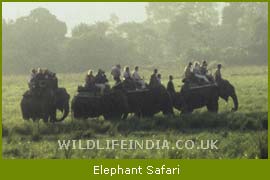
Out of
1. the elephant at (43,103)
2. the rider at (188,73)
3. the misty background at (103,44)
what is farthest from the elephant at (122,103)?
the misty background at (103,44)

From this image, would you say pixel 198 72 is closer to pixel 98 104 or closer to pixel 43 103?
pixel 98 104

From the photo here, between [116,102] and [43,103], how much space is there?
228 cm

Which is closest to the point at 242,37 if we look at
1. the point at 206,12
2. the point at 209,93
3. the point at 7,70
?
the point at 206,12

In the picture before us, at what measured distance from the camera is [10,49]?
63188 mm

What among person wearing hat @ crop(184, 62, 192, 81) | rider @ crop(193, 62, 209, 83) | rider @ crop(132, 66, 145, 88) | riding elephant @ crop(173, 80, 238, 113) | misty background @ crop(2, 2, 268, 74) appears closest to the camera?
rider @ crop(132, 66, 145, 88)

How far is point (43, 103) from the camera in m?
19.3

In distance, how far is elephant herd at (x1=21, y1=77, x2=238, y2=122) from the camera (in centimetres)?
1914

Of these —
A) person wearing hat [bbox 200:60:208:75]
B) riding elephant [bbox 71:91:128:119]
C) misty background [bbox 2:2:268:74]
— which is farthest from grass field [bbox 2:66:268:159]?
misty background [bbox 2:2:268:74]

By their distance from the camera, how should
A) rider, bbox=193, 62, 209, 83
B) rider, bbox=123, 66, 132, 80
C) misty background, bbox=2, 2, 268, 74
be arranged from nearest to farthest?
rider, bbox=123, 66, 132, 80 → rider, bbox=193, 62, 209, 83 → misty background, bbox=2, 2, 268, 74

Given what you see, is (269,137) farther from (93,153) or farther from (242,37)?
(242,37)

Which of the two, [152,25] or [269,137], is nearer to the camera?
[269,137]

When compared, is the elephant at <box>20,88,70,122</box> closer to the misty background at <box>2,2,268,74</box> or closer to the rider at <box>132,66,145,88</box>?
the rider at <box>132,66,145,88</box>

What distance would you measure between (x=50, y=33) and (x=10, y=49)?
4.61 metres

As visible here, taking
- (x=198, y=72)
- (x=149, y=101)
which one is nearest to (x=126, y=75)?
(x=149, y=101)
